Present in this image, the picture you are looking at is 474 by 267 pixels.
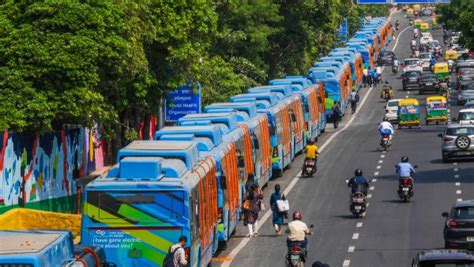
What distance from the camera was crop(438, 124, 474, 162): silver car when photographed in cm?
5581

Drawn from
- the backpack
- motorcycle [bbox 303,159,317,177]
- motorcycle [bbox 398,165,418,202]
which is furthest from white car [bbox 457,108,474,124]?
the backpack

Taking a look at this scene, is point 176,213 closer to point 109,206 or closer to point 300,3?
point 109,206

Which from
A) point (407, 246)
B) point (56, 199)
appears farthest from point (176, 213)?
point (56, 199)

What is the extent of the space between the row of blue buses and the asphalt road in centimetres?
107

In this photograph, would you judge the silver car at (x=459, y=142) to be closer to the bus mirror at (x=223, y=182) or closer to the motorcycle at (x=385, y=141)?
the motorcycle at (x=385, y=141)

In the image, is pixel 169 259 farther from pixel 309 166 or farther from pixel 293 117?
pixel 293 117

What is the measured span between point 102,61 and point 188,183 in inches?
462

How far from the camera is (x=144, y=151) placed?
104ft

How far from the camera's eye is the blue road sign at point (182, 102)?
170ft

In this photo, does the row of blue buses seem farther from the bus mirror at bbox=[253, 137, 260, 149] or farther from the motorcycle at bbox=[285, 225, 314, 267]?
the motorcycle at bbox=[285, 225, 314, 267]

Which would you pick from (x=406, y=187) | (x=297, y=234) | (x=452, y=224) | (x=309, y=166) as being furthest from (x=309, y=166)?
(x=297, y=234)

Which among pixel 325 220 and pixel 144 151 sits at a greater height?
pixel 144 151

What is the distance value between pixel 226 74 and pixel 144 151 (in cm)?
3388

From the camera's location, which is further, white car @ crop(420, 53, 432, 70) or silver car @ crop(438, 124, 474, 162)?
white car @ crop(420, 53, 432, 70)
